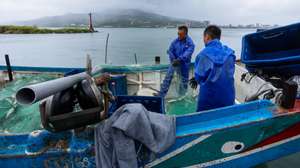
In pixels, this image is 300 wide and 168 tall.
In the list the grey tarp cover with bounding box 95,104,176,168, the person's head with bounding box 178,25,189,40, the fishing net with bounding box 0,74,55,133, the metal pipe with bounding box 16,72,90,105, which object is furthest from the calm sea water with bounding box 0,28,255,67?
the metal pipe with bounding box 16,72,90,105

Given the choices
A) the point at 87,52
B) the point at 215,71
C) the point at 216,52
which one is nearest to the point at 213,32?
the point at 216,52

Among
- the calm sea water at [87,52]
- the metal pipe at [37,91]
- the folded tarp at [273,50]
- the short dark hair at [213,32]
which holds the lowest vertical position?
the calm sea water at [87,52]

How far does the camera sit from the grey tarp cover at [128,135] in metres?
2.01

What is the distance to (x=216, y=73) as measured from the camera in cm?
251

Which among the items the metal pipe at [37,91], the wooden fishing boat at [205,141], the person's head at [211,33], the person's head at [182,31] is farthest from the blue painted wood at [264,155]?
the person's head at [182,31]

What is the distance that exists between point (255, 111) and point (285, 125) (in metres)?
0.33

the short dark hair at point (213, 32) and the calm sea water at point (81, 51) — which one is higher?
the short dark hair at point (213, 32)

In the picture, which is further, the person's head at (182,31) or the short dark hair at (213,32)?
the person's head at (182,31)

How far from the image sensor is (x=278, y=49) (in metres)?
3.56

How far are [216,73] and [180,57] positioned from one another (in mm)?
2168

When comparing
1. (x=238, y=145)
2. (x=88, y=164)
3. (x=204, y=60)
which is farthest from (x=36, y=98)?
(x=238, y=145)

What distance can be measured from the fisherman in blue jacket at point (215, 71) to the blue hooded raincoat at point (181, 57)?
196 cm

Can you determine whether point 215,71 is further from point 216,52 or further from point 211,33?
point 211,33

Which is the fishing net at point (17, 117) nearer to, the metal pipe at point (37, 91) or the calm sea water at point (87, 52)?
the metal pipe at point (37, 91)
